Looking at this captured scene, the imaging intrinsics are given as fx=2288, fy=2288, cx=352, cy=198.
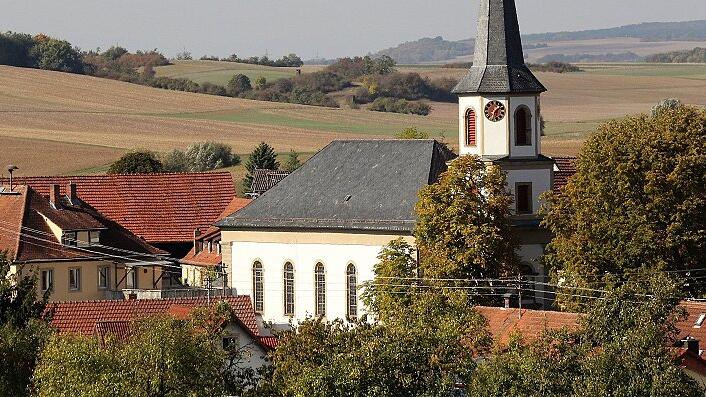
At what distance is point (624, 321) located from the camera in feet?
172

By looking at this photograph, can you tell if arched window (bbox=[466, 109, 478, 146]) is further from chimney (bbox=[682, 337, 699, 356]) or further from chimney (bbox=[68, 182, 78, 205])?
chimney (bbox=[682, 337, 699, 356])

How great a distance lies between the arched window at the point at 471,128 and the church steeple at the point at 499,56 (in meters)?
0.84

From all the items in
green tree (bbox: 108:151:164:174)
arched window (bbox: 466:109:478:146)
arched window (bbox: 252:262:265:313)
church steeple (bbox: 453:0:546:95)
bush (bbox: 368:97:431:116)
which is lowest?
arched window (bbox: 252:262:265:313)

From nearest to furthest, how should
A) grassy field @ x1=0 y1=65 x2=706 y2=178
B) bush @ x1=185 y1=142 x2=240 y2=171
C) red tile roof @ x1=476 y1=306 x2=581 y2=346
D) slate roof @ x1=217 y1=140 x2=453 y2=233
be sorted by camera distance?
red tile roof @ x1=476 y1=306 x2=581 y2=346 < slate roof @ x1=217 y1=140 x2=453 y2=233 < bush @ x1=185 y1=142 x2=240 y2=171 < grassy field @ x1=0 y1=65 x2=706 y2=178

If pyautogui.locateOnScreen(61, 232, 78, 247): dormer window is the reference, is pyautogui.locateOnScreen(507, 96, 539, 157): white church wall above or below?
above

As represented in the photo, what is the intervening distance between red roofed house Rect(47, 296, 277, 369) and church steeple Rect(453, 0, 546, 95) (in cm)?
1494

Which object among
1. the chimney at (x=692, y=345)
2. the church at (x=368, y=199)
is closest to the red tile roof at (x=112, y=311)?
Answer: the chimney at (x=692, y=345)

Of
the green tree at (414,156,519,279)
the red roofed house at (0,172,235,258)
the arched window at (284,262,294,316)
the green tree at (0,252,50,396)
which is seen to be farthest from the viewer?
the red roofed house at (0,172,235,258)

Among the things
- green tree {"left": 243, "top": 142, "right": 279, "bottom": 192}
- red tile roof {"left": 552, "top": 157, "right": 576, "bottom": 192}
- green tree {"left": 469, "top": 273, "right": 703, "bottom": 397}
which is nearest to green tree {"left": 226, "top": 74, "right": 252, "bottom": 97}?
green tree {"left": 243, "top": 142, "right": 279, "bottom": 192}

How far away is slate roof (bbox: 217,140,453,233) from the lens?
85312 millimetres

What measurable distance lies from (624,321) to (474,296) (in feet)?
74.1

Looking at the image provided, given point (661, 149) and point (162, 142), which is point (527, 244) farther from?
point (162, 142)

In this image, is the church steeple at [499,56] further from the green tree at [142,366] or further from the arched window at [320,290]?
the green tree at [142,366]

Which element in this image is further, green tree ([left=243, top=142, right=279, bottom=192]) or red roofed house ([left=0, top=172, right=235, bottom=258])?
green tree ([left=243, top=142, right=279, bottom=192])
